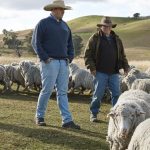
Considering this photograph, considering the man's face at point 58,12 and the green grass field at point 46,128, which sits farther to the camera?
the man's face at point 58,12

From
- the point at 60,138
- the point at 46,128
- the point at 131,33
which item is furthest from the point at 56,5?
the point at 131,33

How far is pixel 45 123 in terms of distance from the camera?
35.1ft

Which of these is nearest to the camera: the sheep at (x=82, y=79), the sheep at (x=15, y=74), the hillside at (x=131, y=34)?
the sheep at (x=82, y=79)

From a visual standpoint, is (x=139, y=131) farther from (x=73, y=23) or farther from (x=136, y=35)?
(x=73, y=23)

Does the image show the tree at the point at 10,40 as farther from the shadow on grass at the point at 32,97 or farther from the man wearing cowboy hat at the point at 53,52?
the man wearing cowboy hat at the point at 53,52

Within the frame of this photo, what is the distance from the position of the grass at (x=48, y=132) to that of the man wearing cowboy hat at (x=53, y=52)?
17.2 inches

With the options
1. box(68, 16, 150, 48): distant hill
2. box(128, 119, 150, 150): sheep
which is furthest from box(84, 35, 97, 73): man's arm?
box(68, 16, 150, 48): distant hill

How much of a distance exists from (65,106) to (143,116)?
2880 mm

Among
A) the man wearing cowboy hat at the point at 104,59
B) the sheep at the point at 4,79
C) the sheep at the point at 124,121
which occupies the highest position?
the man wearing cowboy hat at the point at 104,59

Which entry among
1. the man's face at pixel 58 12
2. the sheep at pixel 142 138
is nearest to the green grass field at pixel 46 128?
the man's face at pixel 58 12

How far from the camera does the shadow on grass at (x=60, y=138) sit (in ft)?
29.9

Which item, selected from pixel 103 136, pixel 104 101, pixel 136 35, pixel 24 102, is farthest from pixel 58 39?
pixel 136 35

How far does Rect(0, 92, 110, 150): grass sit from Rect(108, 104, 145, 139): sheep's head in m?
1.47

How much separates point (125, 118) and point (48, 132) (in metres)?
2.74
